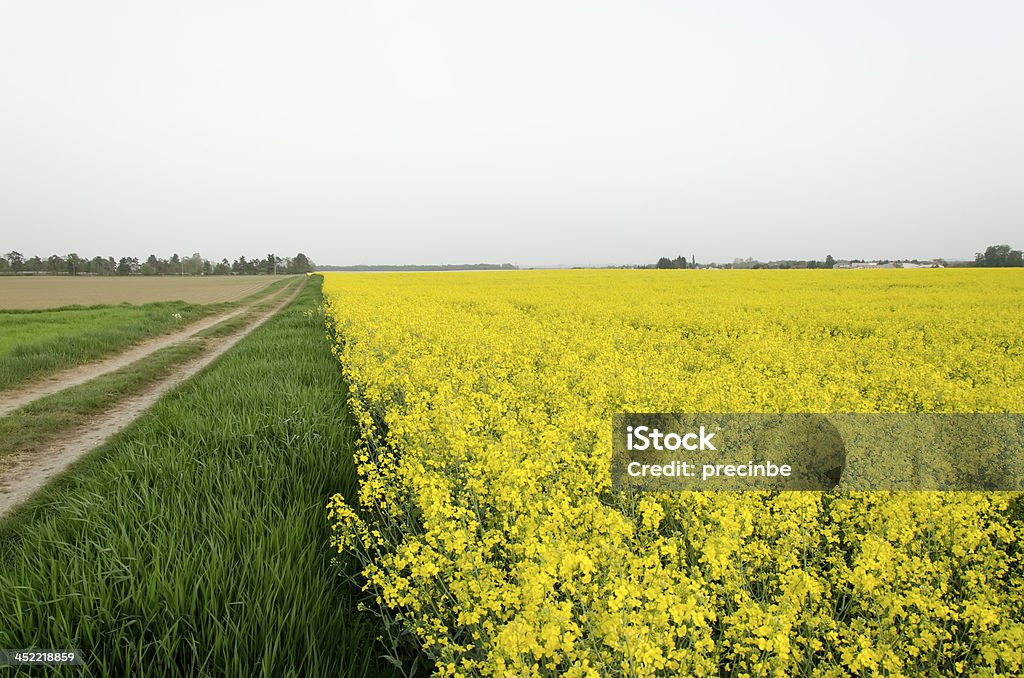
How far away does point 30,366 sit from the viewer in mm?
9773

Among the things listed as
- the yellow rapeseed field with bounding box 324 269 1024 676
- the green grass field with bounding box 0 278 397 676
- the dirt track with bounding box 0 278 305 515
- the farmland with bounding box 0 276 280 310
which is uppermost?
the farmland with bounding box 0 276 280 310

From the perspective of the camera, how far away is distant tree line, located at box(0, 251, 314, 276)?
9806 cm

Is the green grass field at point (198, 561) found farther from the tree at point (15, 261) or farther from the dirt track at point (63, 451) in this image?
the tree at point (15, 261)

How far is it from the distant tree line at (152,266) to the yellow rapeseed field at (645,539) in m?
119

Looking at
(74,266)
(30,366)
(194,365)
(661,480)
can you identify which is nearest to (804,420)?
(661,480)

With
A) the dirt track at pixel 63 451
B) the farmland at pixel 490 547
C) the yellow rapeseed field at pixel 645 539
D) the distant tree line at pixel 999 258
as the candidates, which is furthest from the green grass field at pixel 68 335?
the distant tree line at pixel 999 258

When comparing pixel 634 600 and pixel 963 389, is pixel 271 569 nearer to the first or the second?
pixel 634 600

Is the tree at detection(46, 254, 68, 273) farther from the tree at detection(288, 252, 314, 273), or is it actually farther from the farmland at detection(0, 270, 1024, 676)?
the farmland at detection(0, 270, 1024, 676)

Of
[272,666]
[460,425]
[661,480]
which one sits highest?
[460,425]

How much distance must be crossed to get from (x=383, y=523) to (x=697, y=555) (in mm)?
1889

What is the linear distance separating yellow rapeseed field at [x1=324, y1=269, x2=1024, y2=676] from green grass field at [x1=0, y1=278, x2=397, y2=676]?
0.31 m

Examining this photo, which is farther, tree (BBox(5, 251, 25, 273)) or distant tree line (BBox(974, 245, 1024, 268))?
tree (BBox(5, 251, 25, 273))

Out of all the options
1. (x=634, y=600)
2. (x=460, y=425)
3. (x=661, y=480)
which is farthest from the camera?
(x=460, y=425)

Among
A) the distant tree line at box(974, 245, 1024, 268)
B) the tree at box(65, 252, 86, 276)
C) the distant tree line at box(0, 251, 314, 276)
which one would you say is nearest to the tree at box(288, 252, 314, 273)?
the distant tree line at box(0, 251, 314, 276)
